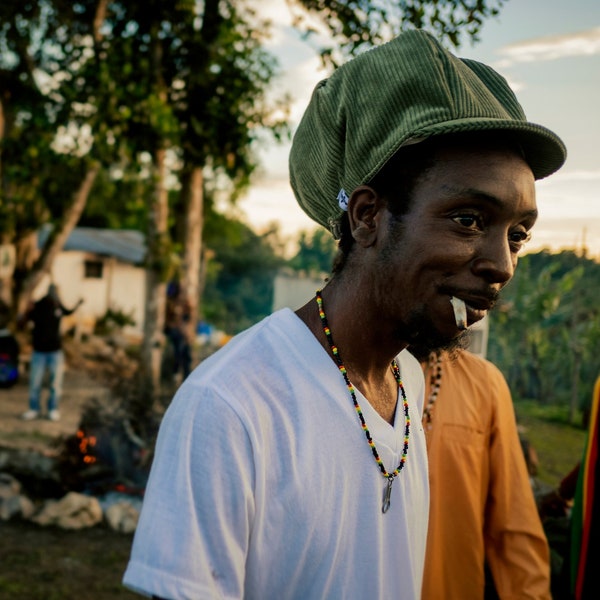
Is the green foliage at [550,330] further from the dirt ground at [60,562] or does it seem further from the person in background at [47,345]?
the dirt ground at [60,562]

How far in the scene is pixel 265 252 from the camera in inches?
1789

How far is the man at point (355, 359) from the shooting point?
1054mm

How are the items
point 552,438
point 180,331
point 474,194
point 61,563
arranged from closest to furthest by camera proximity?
1. point 474,194
2. point 61,563
3. point 180,331
4. point 552,438

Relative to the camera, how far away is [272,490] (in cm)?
112

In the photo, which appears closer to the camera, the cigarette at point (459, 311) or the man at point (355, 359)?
the man at point (355, 359)

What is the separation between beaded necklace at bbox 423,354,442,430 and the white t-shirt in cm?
79

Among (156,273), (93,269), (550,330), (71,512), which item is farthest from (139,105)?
(93,269)

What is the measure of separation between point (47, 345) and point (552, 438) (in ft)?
32.4

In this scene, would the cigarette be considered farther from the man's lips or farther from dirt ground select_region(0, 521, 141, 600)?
dirt ground select_region(0, 521, 141, 600)

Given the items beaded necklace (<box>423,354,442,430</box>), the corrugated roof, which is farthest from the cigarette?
the corrugated roof

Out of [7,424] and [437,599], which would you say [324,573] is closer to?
[437,599]

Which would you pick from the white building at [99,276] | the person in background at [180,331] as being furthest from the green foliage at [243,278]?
the person in background at [180,331]

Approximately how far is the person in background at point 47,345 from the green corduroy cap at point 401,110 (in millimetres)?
8181

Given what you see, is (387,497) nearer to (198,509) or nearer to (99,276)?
(198,509)
